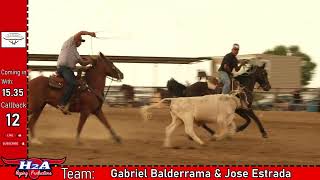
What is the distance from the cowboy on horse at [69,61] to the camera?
11195mm

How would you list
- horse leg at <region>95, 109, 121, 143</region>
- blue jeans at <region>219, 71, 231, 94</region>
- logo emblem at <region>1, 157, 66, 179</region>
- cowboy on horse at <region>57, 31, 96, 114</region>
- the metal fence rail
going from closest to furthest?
1. logo emblem at <region>1, 157, 66, 179</region>
2. cowboy on horse at <region>57, 31, 96, 114</region>
3. horse leg at <region>95, 109, 121, 143</region>
4. blue jeans at <region>219, 71, 231, 94</region>
5. the metal fence rail

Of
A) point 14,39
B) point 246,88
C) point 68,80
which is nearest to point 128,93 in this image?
point 246,88

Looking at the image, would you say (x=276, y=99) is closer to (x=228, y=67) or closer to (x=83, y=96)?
(x=228, y=67)

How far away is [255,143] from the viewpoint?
12.0m

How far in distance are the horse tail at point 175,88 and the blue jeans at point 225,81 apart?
116 cm

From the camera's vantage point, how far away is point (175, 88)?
13.7 m

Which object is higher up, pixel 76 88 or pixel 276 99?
pixel 76 88

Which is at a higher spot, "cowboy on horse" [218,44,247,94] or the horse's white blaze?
"cowboy on horse" [218,44,247,94]

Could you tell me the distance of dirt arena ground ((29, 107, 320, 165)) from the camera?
9266mm

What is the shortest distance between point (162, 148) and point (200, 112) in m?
0.93

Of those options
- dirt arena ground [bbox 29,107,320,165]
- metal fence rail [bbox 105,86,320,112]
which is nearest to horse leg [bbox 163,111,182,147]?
dirt arena ground [bbox 29,107,320,165]

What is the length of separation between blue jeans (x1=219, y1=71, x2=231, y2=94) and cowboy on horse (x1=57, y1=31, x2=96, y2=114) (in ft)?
9.89

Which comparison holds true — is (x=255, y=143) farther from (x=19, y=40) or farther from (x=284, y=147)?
(x=19, y=40)

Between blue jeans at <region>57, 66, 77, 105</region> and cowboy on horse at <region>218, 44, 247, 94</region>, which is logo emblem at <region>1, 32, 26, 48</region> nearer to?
blue jeans at <region>57, 66, 77, 105</region>
